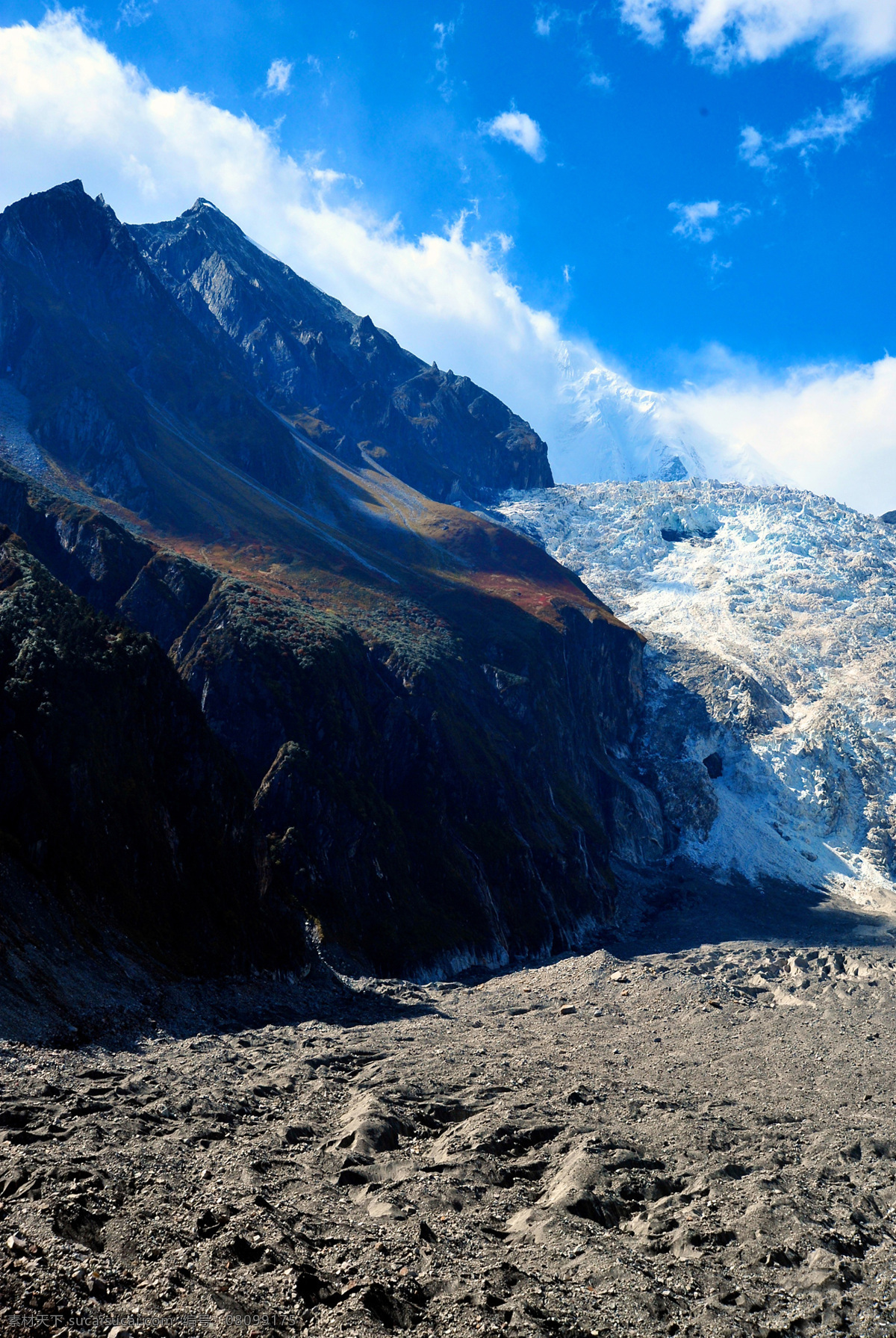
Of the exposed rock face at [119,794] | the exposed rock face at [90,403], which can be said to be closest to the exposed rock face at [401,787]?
the exposed rock face at [119,794]

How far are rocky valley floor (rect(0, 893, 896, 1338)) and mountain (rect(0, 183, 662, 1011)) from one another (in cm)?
2013

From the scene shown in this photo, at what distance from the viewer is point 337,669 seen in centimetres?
10069

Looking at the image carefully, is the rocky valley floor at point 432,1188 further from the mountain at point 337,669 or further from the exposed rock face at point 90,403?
the exposed rock face at point 90,403

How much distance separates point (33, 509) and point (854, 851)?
152188 millimetres

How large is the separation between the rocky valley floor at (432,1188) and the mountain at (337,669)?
20.1 m

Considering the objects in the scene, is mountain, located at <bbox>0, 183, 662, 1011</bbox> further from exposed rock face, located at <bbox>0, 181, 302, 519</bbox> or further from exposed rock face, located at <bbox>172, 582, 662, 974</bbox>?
exposed rock face, located at <bbox>0, 181, 302, 519</bbox>

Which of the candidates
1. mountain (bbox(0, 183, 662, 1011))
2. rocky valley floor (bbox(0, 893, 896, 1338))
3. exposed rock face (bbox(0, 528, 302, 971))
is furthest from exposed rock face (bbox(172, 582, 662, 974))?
rocky valley floor (bbox(0, 893, 896, 1338))

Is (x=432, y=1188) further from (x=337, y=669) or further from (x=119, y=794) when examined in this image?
(x=337, y=669)

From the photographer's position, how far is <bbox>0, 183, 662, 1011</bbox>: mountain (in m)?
81.8

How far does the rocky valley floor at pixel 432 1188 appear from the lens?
21375mm

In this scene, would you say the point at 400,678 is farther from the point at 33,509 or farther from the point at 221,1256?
the point at 221,1256

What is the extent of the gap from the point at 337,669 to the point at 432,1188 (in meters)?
74.8

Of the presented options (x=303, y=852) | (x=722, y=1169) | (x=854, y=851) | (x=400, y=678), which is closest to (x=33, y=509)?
(x=400, y=678)

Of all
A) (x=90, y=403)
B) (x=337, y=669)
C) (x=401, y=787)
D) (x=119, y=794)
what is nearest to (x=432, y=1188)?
(x=119, y=794)
